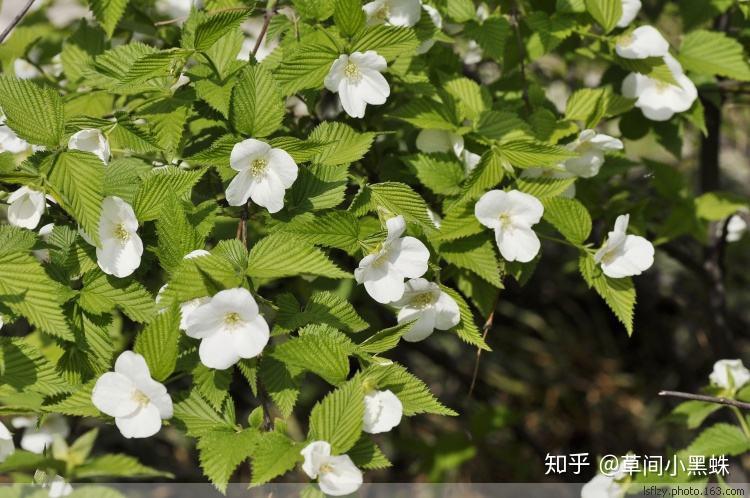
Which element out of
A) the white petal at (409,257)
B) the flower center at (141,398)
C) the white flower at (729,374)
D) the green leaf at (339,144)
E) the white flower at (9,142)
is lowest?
the white flower at (729,374)

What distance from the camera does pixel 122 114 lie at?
4.19 feet

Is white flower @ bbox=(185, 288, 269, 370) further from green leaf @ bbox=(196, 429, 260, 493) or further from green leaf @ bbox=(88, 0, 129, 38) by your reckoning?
green leaf @ bbox=(88, 0, 129, 38)

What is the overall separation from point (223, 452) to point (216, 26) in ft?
2.05

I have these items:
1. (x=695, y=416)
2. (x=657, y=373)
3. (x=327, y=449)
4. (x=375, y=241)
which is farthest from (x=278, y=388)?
(x=657, y=373)

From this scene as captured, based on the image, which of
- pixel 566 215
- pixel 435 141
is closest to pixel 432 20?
pixel 435 141

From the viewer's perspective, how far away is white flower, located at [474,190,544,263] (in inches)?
51.6

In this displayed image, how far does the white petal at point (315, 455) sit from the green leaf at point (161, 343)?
217 millimetres

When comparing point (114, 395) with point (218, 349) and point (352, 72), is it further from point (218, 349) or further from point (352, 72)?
point (352, 72)

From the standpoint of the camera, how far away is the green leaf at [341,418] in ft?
3.57

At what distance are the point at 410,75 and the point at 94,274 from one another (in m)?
0.64

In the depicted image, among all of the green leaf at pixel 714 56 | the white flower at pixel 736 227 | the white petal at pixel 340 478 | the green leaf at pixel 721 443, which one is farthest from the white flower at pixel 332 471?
the white flower at pixel 736 227

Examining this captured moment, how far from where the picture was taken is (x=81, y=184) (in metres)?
1.13

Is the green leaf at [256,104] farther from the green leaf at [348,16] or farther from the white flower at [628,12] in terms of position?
the white flower at [628,12]

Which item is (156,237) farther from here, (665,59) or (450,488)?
(450,488)
